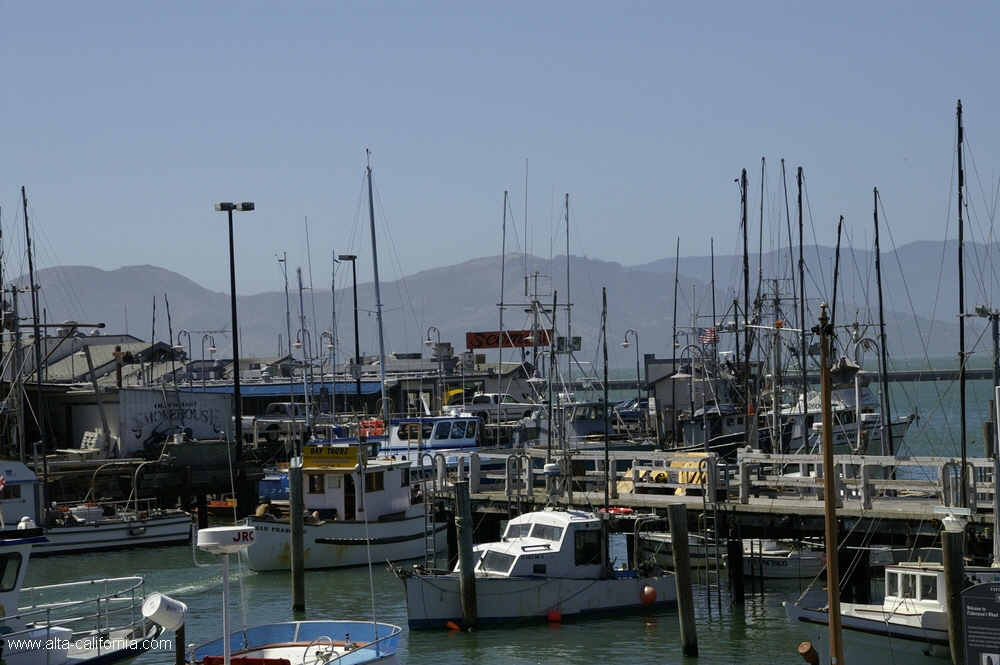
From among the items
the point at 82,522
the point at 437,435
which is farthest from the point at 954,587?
the point at 82,522

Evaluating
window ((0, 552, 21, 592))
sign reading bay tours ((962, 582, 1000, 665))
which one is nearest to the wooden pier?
sign reading bay tours ((962, 582, 1000, 665))

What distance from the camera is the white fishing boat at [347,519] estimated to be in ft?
115

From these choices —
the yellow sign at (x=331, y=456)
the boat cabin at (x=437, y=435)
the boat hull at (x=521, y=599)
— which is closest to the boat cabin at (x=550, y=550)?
the boat hull at (x=521, y=599)

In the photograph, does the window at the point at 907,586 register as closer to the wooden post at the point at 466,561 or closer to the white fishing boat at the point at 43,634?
the wooden post at the point at 466,561

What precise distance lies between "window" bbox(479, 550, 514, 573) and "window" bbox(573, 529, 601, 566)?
1.53 meters

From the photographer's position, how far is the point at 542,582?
89.0 ft

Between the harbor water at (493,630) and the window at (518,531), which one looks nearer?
the harbor water at (493,630)

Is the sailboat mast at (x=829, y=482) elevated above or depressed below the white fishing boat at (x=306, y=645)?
above

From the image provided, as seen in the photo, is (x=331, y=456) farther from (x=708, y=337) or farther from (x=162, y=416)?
(x=708, y=337)

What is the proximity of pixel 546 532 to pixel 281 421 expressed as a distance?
37.8 meters

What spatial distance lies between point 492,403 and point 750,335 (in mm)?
12867

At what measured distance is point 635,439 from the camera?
53.8 m

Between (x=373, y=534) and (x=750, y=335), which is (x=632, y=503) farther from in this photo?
(x=750, y=335)

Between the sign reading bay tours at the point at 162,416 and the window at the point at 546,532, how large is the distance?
24.3 metres
